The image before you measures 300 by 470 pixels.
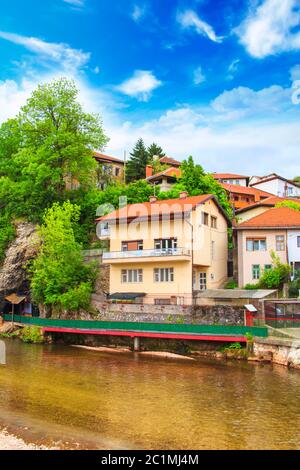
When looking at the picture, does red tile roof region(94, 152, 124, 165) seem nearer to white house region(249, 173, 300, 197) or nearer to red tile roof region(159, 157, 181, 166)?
red tile roof region(159, 157, 181, 166)

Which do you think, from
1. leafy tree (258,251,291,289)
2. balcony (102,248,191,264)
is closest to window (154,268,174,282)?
balcony (102,248,191,264)

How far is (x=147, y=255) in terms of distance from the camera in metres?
38.2

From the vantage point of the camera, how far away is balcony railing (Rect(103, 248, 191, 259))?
37.0 m

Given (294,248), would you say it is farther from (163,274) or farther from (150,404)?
(150,404)

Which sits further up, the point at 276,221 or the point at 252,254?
the point at 276,221

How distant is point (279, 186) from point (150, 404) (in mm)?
62082

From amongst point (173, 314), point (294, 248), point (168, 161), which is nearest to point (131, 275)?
point (173, 314)

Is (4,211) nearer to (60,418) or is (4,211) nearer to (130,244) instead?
(130,244)

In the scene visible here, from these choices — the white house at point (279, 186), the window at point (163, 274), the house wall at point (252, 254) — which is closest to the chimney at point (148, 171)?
the white house at point (279, 186)

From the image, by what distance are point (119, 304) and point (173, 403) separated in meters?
17.1

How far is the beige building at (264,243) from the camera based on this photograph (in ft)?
125

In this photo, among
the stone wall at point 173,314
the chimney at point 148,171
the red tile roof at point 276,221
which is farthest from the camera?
the chimney at point 148,171

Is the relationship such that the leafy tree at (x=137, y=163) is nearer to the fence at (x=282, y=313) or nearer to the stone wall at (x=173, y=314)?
the stone wall at (x=173, y=314)
